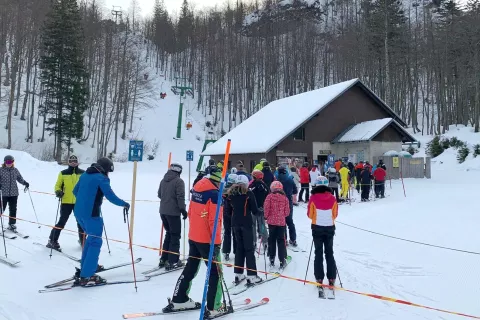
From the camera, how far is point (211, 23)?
6650cm

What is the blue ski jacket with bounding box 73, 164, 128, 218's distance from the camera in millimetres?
5891

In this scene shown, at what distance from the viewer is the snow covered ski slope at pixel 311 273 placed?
17.0 feet

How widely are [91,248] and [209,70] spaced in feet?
174

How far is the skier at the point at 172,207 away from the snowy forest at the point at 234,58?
2408 centimetres

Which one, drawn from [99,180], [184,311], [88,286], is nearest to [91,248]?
[88,286]

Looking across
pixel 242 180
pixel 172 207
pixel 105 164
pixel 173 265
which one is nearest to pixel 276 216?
pixel 242 180

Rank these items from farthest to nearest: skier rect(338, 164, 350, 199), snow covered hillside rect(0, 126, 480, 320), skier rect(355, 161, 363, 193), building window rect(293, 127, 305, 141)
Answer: building window rect(293, 127, 305, 141) → skier rect(355, 161, 363, 193) → skier rect(338, 164, 350, 199) → snow covered hillside rect(0, 126, 480, 320)

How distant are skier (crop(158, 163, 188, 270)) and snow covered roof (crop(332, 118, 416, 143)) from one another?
20.5 meters

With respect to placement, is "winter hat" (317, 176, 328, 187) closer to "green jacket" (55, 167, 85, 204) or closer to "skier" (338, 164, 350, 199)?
"green jacket" (55, 167, 85, 204)

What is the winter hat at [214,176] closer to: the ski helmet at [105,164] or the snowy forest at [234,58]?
the ski helmet at [105,164]

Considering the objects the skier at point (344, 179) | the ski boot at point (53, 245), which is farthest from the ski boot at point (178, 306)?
the skier at point (344, 179)

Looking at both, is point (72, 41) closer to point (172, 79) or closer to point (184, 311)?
point (172, 79)

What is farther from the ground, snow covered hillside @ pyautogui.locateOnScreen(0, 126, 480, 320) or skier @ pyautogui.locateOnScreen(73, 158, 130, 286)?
skier @ pyautogui.locateOnScreen(73, 158, 130, 286)

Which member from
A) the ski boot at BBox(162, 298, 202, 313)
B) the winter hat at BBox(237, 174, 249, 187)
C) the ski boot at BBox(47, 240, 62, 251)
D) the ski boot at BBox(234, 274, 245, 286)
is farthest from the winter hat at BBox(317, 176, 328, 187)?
the ski boot at BBox(47, 240, 62, 251)
